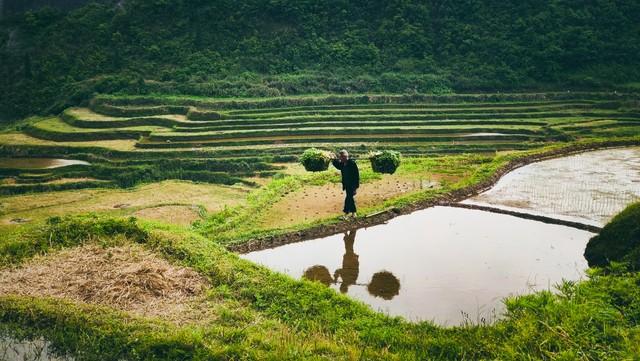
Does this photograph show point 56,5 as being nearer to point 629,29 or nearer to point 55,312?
point 629,29

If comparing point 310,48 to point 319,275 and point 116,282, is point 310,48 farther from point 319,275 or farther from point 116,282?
point 116,282

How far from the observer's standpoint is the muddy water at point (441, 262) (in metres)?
6.07

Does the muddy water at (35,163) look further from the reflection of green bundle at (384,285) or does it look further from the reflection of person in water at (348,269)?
the reflection of green bundle at (384,285)

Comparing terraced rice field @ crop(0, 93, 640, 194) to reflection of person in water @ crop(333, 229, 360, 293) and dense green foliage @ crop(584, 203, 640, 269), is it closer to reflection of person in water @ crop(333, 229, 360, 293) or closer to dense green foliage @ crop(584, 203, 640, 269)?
reflection of person in water @ crop(333, 229, 360, 293)

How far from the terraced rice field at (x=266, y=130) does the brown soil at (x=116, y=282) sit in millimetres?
10877

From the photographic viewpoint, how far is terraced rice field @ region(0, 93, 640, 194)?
18.7m

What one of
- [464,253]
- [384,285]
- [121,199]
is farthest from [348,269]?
[121,199]

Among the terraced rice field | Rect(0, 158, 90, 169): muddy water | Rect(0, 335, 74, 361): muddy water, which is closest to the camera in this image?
Rect(0, 335, 74, 361): muddy water

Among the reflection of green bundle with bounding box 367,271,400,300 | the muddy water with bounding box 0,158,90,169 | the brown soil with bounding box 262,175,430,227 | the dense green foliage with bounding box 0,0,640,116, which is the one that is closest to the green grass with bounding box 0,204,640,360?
the reflection of green bundle with bounding box 367,271,400,300

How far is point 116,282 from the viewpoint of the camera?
5.91 meters

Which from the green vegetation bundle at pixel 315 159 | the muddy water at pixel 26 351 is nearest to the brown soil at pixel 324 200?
the green vegetation bundle at pixel 315 159

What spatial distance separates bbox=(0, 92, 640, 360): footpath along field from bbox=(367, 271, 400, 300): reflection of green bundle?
85cm

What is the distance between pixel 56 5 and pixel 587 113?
3038 centimetres

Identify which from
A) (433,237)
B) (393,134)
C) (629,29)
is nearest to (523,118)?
(393,134)
